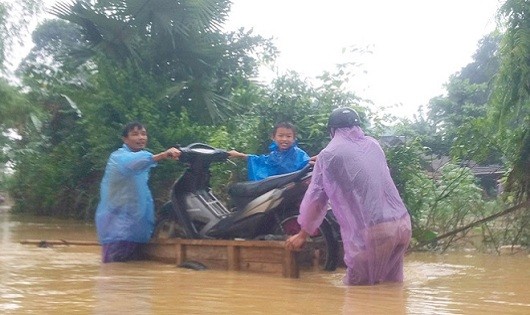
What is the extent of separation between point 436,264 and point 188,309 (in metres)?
3.72

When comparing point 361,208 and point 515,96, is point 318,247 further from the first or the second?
point 515,96

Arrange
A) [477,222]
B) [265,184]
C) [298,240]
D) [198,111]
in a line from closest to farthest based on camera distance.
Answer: [298,240], [265,184], [477,222], [198,111]

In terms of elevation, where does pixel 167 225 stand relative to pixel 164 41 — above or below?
below

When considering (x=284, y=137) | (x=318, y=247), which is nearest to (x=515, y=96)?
(x=284, y=137)

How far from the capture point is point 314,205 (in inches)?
207

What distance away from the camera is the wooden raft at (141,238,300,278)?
5.79 m

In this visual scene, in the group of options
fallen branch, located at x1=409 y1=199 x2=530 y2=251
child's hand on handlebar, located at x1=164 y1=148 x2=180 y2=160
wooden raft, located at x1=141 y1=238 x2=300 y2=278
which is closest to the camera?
wooden raft, located at x1=141 y1=238 x2=300 y2=278

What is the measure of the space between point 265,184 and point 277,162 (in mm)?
537

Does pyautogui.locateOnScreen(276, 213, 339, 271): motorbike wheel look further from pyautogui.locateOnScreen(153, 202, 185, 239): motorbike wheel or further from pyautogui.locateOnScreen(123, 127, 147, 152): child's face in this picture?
pyautogui.locateOnScreen(123, 127, 147, 152): child's face

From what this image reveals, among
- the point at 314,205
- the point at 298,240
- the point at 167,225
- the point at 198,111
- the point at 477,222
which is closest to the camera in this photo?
the point at 314,205

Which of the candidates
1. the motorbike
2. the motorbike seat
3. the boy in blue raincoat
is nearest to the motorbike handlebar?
the motorbike

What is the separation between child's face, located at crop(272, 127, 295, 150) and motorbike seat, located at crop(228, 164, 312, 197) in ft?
1.60

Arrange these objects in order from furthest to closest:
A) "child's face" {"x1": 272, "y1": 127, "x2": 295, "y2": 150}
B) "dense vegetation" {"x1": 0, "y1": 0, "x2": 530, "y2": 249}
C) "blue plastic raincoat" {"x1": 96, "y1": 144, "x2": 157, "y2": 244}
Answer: "dense vegetation" {"x1": 0, "y1": 0, "x2": 530, "y2": 249}, "blue plastic raincoat" {"x1": 96, "y1": 144, "x2": 157, "y2": 244}, "child's face" {"x1": 272, "y1": 127, "x2": 295, "y2": 150}

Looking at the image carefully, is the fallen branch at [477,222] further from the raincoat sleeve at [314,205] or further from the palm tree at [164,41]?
the palm tree at [164,41]
